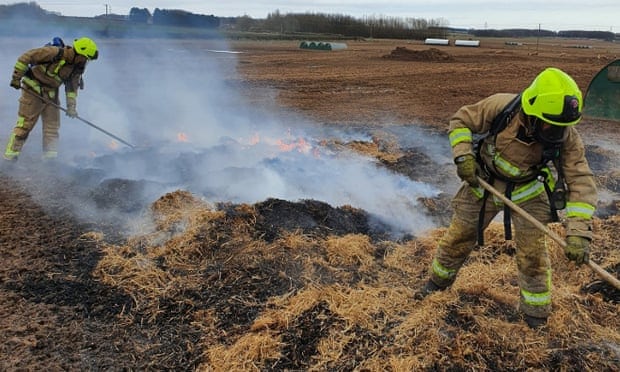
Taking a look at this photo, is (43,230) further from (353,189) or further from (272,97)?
(272,97)

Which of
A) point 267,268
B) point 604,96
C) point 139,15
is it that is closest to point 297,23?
point 139,15

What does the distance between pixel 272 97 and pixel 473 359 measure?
1111cm

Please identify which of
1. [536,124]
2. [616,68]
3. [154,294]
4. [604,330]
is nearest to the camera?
[536,124]

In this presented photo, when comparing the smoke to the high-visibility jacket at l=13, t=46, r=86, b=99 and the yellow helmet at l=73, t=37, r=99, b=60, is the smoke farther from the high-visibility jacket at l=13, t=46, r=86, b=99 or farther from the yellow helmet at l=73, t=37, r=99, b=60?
the yellow helmet at l=73, t=37, r=99, b=60

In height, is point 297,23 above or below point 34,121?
above

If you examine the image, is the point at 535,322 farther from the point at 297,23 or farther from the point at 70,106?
the point at 297,23

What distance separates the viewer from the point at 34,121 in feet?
23.8

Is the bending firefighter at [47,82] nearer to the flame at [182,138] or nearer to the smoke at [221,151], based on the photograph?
the smoke at [221,151]

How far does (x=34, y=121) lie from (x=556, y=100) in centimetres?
707

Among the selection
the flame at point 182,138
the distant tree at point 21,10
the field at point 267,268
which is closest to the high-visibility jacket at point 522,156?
the field at point 267,268

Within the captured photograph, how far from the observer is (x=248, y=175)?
630 cm

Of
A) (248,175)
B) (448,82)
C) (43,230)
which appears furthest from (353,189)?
(448,82)

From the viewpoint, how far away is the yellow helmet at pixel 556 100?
3.03m

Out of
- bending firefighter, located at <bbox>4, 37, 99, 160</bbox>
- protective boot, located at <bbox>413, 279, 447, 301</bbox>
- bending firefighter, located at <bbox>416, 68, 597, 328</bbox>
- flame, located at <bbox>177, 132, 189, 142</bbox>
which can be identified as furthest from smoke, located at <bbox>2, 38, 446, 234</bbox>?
bending firefighter, located at <bbox>416, 68, 597, 328</bbox>
